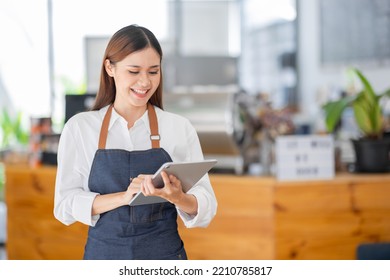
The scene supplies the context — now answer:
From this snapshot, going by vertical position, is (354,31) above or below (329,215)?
above

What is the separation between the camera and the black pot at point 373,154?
2.42 metres

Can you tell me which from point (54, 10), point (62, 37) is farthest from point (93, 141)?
point (62, 37)

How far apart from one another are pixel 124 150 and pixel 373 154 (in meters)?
1.63

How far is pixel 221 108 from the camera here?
8.07 ft

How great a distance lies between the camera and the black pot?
242cm

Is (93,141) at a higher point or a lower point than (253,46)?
lower

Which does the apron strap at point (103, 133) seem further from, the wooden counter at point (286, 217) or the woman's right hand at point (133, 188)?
Result: the wooden counter at point (286, 217)

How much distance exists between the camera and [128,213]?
1024mm

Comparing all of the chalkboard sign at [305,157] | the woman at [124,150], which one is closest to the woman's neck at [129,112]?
the woman at [124,150]

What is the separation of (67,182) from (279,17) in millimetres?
5284

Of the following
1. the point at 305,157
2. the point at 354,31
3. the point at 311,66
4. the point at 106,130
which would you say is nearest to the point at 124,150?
the point at 106,130

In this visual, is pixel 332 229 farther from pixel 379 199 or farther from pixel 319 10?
pixel 319 10

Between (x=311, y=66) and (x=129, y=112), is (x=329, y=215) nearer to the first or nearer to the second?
(x=129, y=112)

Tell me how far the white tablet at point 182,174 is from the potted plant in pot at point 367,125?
144cm
